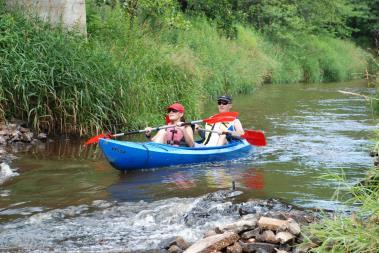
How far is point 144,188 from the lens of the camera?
7.44 meters

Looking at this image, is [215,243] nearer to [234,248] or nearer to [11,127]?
[234,248]

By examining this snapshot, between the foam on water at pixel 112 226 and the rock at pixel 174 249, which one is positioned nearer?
the rock at pixel 174 249

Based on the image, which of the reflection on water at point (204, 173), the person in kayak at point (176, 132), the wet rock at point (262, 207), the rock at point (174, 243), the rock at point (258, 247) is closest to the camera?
the rock at point (258, 247)

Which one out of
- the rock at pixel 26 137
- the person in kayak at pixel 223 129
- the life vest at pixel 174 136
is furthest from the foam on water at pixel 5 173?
the person in kayak at pixel 223 129

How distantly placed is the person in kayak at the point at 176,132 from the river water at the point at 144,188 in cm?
48

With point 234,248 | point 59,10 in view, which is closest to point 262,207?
point 234,248

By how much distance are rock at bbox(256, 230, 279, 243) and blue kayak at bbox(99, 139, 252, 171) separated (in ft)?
11.6

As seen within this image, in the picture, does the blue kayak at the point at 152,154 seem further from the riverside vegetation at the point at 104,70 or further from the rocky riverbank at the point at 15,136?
the rocky riverbank at the point at 15,136

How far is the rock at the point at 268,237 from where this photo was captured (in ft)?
15.2

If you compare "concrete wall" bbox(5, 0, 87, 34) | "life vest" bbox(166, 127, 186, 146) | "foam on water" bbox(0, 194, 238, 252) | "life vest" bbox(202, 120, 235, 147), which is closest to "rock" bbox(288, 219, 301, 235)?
"foam on water" bbox(0, 194, 238, 252)

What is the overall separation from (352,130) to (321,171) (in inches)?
150

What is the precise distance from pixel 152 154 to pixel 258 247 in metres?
3.87

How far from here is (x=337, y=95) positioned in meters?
19.0

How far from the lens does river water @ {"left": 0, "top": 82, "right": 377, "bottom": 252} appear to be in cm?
552
